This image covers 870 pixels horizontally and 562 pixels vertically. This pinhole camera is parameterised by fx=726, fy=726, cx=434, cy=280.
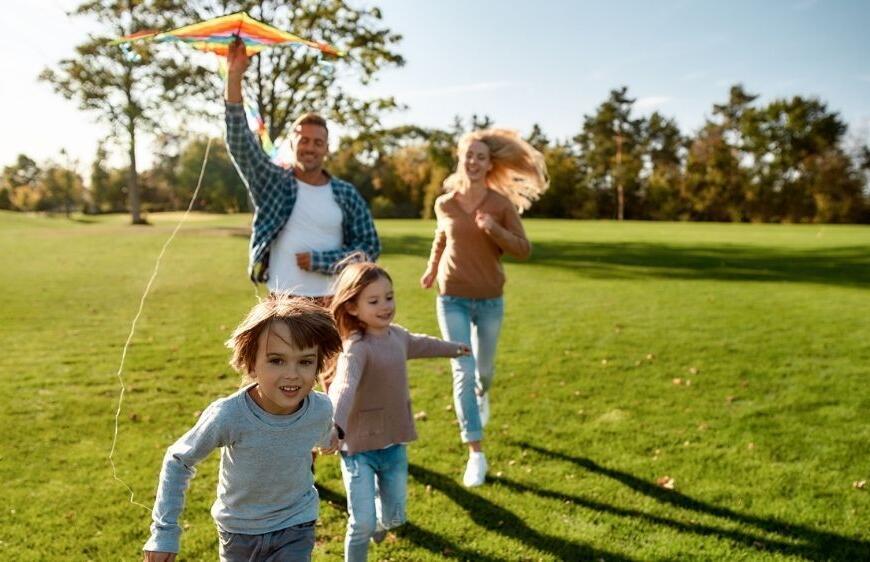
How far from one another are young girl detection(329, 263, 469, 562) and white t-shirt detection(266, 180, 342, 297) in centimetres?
84

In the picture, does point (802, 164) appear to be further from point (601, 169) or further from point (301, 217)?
point (301, 217)

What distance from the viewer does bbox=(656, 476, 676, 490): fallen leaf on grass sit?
501cm

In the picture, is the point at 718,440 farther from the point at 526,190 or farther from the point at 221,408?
the point at 221,408

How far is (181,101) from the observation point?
32344mm

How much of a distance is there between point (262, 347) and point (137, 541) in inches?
88.5

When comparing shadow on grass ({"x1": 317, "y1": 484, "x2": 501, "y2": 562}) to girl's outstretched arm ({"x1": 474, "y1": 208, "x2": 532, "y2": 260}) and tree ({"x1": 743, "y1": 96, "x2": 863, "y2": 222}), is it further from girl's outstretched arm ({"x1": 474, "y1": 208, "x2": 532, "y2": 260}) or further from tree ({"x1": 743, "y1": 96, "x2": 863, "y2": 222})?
tree ({"x1": 743, "y1": 96, "x2": 863, "y2": 222})

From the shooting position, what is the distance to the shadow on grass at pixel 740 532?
13.4ft

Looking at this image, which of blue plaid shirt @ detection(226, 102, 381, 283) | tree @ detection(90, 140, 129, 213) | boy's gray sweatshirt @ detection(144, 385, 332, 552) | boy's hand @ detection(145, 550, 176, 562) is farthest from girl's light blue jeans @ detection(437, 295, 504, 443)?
tree @ detection(90, 140, 129, 213)

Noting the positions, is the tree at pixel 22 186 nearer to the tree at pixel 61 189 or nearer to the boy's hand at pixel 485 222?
the tree at pixel 61 189

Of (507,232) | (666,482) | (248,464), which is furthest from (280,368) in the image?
(666,482)

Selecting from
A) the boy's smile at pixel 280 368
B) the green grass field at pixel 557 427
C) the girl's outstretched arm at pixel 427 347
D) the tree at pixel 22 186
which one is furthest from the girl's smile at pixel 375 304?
the tree at pixel 22 186

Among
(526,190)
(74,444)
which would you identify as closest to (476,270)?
(526,190)

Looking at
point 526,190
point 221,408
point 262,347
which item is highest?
point 526,190

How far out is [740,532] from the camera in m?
4.32
